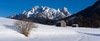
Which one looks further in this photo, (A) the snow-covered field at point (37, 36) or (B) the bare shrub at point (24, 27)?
(B) the bare shrub at point (24, 27)

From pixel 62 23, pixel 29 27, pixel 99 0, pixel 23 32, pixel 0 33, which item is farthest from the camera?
pixel 99 0

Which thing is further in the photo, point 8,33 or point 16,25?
point 16,25

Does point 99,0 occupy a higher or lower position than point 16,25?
higher

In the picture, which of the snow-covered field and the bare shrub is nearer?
the snow-covered field

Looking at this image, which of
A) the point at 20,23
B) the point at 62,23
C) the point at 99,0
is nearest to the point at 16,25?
the point at 20,23

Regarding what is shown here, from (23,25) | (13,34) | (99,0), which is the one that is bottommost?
(13,34)

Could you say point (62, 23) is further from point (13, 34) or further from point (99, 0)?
point (99, 0)

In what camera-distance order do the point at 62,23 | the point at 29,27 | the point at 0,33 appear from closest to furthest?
the point at 0,33 < the point at 29,27 < the point at 62,23

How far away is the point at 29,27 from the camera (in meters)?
18.3

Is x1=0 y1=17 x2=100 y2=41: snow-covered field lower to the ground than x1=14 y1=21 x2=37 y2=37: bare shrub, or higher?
lower

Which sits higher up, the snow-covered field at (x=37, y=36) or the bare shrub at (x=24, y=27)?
the bare shrub at (x=24, y=27)

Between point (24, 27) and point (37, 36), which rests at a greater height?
point (24, 27)

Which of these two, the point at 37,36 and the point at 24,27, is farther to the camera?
the point at 37,36

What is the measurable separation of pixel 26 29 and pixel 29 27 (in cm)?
85
